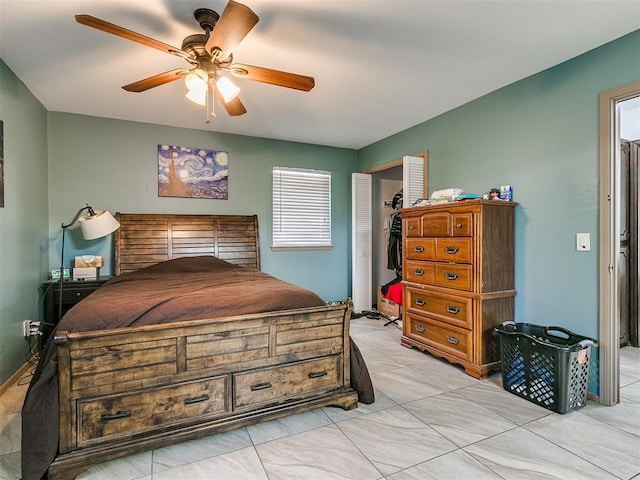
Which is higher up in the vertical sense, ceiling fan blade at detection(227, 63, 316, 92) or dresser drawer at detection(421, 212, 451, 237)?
ceiling fan blade at detection(227, 63, 316, 92)

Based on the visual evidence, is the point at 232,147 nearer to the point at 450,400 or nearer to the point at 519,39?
the point at 519,39

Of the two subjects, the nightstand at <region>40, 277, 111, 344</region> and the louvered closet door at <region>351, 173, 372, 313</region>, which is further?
the louvered closet door at <region>351, 173, 372, 313</region>

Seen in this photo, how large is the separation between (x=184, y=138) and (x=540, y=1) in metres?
3.75

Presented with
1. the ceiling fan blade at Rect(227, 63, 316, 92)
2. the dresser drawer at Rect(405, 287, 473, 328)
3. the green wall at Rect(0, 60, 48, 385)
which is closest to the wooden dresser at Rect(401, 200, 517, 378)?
the dresser drawer at Rect(405, 287, 473, 328)


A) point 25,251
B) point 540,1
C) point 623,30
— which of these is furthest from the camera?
point 25,251

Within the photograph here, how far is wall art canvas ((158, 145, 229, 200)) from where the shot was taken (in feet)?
13.5

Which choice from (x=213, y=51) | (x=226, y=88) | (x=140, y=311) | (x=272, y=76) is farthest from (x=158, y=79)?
(x=140, y=311)

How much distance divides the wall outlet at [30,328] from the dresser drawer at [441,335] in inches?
139

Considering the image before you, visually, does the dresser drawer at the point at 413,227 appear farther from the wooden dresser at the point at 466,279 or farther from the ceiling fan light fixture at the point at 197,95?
the ceiling fan light fixture at the point at 197,95

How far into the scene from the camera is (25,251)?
297 centimetres

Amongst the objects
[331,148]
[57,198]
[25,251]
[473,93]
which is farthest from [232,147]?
[473,93]

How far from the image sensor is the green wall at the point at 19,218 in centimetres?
258

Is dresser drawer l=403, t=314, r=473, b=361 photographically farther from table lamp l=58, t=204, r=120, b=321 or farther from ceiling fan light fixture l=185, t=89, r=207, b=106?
table lamp l=58, t=204, r=120, b=321

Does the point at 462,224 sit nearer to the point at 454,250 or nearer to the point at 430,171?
the point at 454,250
